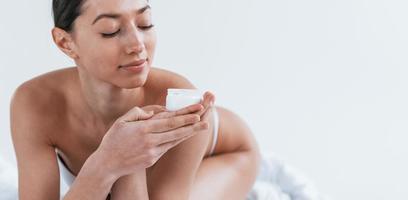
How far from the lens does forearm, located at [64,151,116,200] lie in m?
1.75

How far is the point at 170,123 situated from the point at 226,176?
60 cm

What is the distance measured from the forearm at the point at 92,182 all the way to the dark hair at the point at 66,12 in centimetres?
34

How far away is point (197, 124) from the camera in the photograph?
1.63 m

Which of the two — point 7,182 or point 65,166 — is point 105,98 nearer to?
point 65,166

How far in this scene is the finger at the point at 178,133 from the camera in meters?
1.63

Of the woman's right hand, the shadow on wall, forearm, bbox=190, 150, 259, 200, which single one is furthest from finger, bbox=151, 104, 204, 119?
the shadow on wall

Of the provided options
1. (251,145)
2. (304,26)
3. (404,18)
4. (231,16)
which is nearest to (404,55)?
(404,18)

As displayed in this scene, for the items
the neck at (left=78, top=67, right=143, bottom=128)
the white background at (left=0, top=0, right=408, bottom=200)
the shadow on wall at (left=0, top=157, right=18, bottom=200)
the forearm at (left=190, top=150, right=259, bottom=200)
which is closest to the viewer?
the neck at (left=78, top=67, right=143, bottom=128)

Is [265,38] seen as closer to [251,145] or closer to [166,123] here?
[251,145]

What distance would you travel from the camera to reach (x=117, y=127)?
167 cm

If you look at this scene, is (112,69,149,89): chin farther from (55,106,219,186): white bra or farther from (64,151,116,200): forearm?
(55,106,219,186): white bra

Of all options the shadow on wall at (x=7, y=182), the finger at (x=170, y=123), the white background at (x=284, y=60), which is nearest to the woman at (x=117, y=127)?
the finger at (x=170, y=123)

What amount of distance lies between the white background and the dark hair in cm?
162

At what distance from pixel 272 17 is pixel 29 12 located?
1145 millimetres
